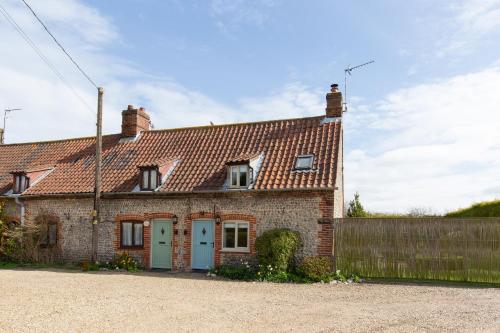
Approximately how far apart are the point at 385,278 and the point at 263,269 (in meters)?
4.41

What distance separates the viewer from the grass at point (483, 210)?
19906 mm

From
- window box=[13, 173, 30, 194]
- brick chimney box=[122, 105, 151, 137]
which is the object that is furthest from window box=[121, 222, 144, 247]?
window box=[13, 173, 30, 194]

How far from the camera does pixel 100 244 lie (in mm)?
19625

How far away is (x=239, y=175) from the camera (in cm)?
1808

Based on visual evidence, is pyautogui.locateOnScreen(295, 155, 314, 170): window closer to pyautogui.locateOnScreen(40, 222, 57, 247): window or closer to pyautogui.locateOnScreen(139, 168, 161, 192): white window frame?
pyautogui.locateOnScreen(139, 168, 161, 192): white window frame

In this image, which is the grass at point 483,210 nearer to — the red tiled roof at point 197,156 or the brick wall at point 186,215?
the red tiled roof at point 197,156

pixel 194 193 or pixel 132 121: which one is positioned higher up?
pixel 132 121

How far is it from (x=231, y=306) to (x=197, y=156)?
33.6ft

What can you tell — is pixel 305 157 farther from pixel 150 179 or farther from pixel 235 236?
pixel 150 179

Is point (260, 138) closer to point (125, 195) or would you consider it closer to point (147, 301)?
point (125, 195)

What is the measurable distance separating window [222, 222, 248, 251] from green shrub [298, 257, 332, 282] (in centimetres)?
263

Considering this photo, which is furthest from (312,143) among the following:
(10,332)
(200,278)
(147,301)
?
(10,332)

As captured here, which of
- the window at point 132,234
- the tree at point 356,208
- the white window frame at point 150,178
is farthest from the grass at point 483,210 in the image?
the window at point 132,234

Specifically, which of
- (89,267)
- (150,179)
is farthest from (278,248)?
(89,267)
